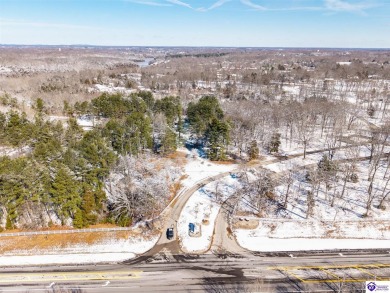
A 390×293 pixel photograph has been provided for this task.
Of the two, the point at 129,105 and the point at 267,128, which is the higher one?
the point at 129,105

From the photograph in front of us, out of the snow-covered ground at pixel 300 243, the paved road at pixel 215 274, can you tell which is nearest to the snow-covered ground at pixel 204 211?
the paved road at pixel 215 274

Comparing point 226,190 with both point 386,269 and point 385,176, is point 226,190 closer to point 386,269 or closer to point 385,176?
point 386,269

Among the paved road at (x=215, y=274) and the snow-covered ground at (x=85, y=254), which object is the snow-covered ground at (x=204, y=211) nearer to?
the paved road at (x=215, y=274)

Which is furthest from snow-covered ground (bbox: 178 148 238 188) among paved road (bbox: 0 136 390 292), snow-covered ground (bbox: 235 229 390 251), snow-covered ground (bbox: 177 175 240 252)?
paved road (bbox: 0 136 390 292)

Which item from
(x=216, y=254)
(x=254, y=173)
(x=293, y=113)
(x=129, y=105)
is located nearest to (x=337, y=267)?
(x=216, y=254)

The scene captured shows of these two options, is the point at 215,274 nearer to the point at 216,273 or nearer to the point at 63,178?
the point at 216,273

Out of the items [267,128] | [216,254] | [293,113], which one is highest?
[293,113]

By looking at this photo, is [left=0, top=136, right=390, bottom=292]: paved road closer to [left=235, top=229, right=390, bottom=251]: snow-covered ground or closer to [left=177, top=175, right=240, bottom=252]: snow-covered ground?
[left=235, top=229, right=390, bottom=251]: snow-covered ground
